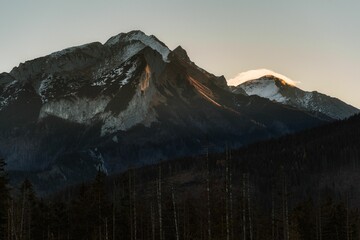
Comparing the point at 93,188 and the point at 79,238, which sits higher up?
the point at 93,188

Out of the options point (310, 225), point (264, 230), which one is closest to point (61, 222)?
point (264, 230)

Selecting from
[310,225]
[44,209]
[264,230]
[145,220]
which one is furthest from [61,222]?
[310,225]

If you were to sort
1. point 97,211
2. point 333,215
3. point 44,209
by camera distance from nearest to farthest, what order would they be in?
point 97,211, point 44,209, point 333,215

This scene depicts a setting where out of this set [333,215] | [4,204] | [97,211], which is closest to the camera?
[4,204]

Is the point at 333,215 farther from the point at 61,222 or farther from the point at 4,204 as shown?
the point at 4,204

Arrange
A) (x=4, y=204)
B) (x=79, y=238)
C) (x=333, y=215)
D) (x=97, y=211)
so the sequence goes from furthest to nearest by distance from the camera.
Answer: (x=333, y=215) → (x=79, y=238) → (x=97, y=211) → (x=4, y=204)

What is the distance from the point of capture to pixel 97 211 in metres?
89.3

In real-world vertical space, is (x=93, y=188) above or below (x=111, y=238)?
above

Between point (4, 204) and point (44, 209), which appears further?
point (44, 209)

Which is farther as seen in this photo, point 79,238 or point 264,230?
point 264,230

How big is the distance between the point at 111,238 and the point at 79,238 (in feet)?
23.1

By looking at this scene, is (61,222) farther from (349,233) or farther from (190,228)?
(349,233)

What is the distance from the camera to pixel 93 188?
8956 centimetres

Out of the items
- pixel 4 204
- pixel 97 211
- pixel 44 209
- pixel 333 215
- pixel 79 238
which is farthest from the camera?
pixel 333 215
